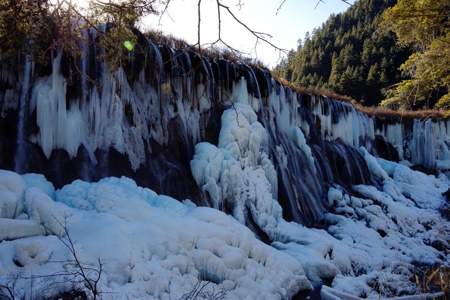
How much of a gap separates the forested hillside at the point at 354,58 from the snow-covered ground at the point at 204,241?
23.5m

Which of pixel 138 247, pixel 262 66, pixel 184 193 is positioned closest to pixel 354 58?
pixel 262 66

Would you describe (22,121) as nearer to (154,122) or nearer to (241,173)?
(154,122)

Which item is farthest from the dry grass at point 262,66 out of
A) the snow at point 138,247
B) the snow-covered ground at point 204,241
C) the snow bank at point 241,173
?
the snow at point 138,247

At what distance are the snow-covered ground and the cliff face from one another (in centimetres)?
37

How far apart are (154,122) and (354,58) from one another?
41.3 meters

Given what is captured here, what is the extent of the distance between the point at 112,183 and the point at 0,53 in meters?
2.54

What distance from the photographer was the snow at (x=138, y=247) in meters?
4.80

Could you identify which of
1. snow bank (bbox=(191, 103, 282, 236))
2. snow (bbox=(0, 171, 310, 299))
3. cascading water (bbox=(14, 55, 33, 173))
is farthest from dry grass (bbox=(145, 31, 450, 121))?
cascading water (bbox=(14, 55, 33, 173))

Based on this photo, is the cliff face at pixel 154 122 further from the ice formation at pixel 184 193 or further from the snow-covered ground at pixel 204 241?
the snow-covered ground at pixel 204 241

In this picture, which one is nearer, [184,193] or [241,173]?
[184,193]

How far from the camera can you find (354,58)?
45.9 metres

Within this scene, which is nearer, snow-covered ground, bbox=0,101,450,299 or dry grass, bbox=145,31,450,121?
snow-covered ground, bbox=0,101,450,299

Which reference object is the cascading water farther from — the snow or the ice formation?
the snow

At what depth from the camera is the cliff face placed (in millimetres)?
6785
